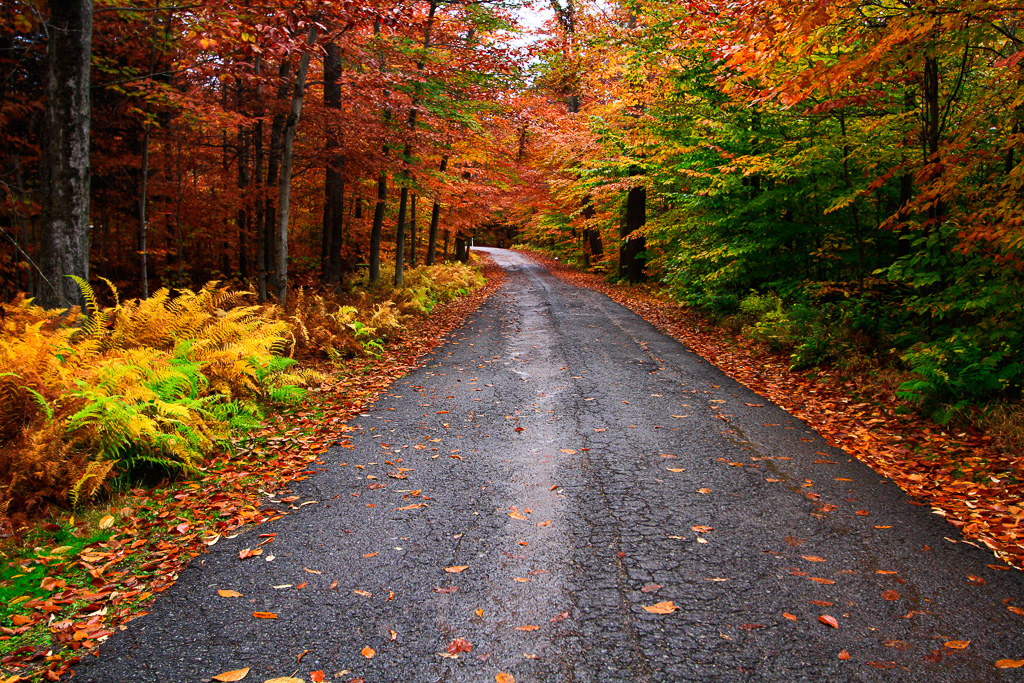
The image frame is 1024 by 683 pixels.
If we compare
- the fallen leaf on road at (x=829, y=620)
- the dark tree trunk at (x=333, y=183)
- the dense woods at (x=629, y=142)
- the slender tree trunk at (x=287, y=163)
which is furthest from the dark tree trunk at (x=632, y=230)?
the fallen leaf on road at (x=829, y=620)

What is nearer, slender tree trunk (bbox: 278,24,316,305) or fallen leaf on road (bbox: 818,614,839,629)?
fallen leaf on road (bbox: 818,614,839,629)

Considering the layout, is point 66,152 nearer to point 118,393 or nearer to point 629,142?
point 118,393

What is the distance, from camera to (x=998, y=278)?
19.2 feet

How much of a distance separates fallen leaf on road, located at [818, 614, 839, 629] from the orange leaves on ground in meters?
0.75

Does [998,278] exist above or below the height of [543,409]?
above

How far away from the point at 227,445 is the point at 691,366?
22.1 feet

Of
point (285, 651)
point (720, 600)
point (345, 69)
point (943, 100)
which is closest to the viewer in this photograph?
point (285, 651)

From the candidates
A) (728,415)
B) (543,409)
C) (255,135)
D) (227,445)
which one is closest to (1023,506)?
(728,415)

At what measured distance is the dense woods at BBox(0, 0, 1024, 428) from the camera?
586 cm

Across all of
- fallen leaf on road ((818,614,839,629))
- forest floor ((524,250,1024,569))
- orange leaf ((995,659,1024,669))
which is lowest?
fallen leaf on road ((818,614,839,629))

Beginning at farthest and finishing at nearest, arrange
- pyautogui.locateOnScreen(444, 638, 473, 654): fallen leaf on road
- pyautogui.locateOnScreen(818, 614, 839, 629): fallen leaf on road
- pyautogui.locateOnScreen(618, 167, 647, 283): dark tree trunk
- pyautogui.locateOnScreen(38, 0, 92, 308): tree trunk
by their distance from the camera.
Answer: pyautogui.locateOnScreen(618, 167, 647, 283): dark tree trunk → pyautogui.locateOnScreen(38, 0, 92, 308): tree trunk → pyautogui.locateOnScreen(818, 614, 839, 629): fallen leaf on road → pyautogui.locateOnScreen(444, 638, 473, 654): fallen leaf on road

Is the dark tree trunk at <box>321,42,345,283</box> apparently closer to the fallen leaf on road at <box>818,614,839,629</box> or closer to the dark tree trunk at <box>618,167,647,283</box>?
the dark tree trunk at <box>618,167,647,283</box>

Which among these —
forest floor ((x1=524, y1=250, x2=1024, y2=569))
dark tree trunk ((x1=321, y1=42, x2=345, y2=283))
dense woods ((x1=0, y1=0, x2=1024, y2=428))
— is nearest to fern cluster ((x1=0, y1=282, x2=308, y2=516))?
dense woods ((x1=0, y1=0, x2=1024, y2=428))

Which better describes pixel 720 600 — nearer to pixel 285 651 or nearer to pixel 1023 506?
pixel 285 651
